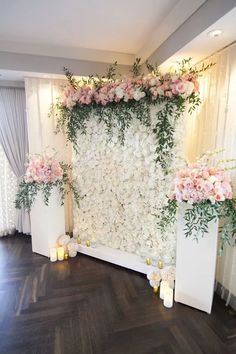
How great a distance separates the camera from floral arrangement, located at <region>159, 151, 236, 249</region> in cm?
177

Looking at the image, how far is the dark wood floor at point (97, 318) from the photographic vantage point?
174 centimetres

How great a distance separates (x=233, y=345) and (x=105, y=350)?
1.00m

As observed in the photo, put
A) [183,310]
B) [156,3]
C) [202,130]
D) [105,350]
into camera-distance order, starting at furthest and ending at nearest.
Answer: [202,130] → [183,310] → [156,3] → [105,350]

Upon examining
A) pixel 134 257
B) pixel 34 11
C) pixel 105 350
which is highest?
pixel 34 11

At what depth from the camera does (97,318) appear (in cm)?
201

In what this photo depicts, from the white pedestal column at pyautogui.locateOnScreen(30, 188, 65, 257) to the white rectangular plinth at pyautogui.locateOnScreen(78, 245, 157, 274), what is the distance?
418 millimetres

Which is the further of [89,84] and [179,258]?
[89,84]

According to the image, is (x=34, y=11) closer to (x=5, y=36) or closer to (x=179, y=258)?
(x=5, y=36)

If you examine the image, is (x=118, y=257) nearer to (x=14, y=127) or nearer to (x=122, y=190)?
(x=122, y=190)

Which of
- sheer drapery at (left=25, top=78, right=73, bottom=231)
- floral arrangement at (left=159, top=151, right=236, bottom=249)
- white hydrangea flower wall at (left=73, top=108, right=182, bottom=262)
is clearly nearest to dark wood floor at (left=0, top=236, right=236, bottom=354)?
white hydrangea flower wall at (left=73, top=108, right=182, bottom=262)

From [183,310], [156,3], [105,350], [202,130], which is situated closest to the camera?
[105,350]

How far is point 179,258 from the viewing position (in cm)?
213

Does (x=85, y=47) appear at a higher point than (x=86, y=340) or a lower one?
higher

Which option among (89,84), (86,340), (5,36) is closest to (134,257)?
(86,340)
